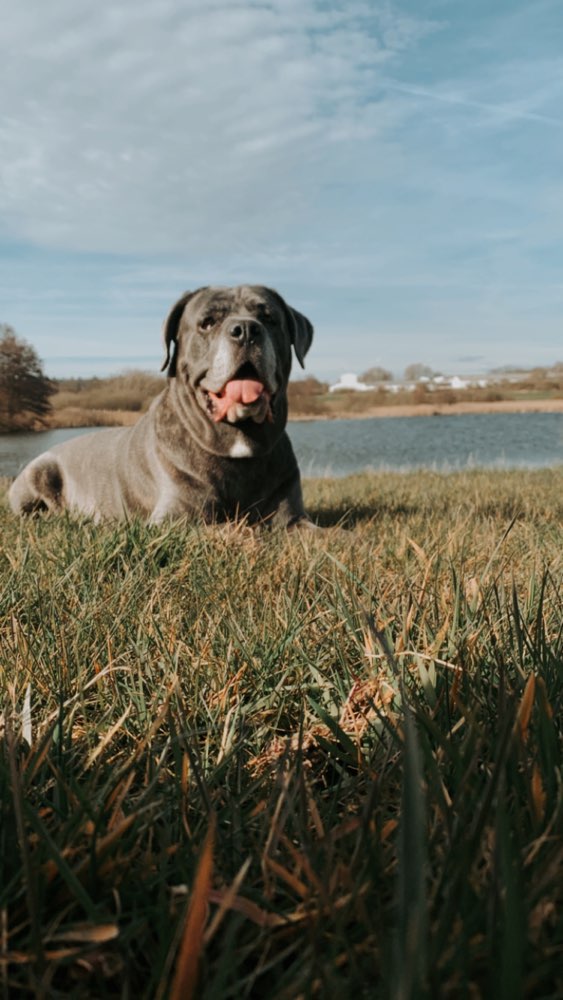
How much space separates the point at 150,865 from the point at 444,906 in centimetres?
40

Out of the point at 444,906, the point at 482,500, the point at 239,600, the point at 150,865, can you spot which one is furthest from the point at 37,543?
the point at 482,500

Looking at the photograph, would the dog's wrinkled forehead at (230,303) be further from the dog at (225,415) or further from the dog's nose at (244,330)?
the dog's nose at (244,330)

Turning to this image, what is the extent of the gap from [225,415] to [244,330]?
44 cm

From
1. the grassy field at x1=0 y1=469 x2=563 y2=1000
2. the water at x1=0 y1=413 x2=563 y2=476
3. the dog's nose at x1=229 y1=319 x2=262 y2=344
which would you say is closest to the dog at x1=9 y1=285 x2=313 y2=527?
the dog's nose at x1=229 y1=319 x2=262 y2=344

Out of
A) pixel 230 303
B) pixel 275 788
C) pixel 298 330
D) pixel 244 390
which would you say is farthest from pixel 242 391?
pixel 275 788

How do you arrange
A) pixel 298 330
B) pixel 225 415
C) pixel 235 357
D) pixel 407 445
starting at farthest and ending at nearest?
1. pixel 407 445
2. pixel 298 330
3. pixel 225 415
4. pixel 235 357

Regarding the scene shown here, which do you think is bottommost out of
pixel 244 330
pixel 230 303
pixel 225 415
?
pixel 225 415

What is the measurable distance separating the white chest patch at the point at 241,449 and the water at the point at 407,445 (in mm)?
5777

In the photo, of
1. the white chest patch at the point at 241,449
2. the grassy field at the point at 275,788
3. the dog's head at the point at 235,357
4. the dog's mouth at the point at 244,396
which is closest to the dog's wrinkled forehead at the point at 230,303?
the dog's head at the point at 235,357

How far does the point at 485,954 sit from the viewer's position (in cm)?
71

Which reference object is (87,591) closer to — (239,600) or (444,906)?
(239,600)

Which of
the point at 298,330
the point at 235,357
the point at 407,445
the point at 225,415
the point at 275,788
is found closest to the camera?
the point at 275,788

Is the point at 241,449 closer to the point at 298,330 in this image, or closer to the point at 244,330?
the point at 244,330

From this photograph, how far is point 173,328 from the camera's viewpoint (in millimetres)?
4066
